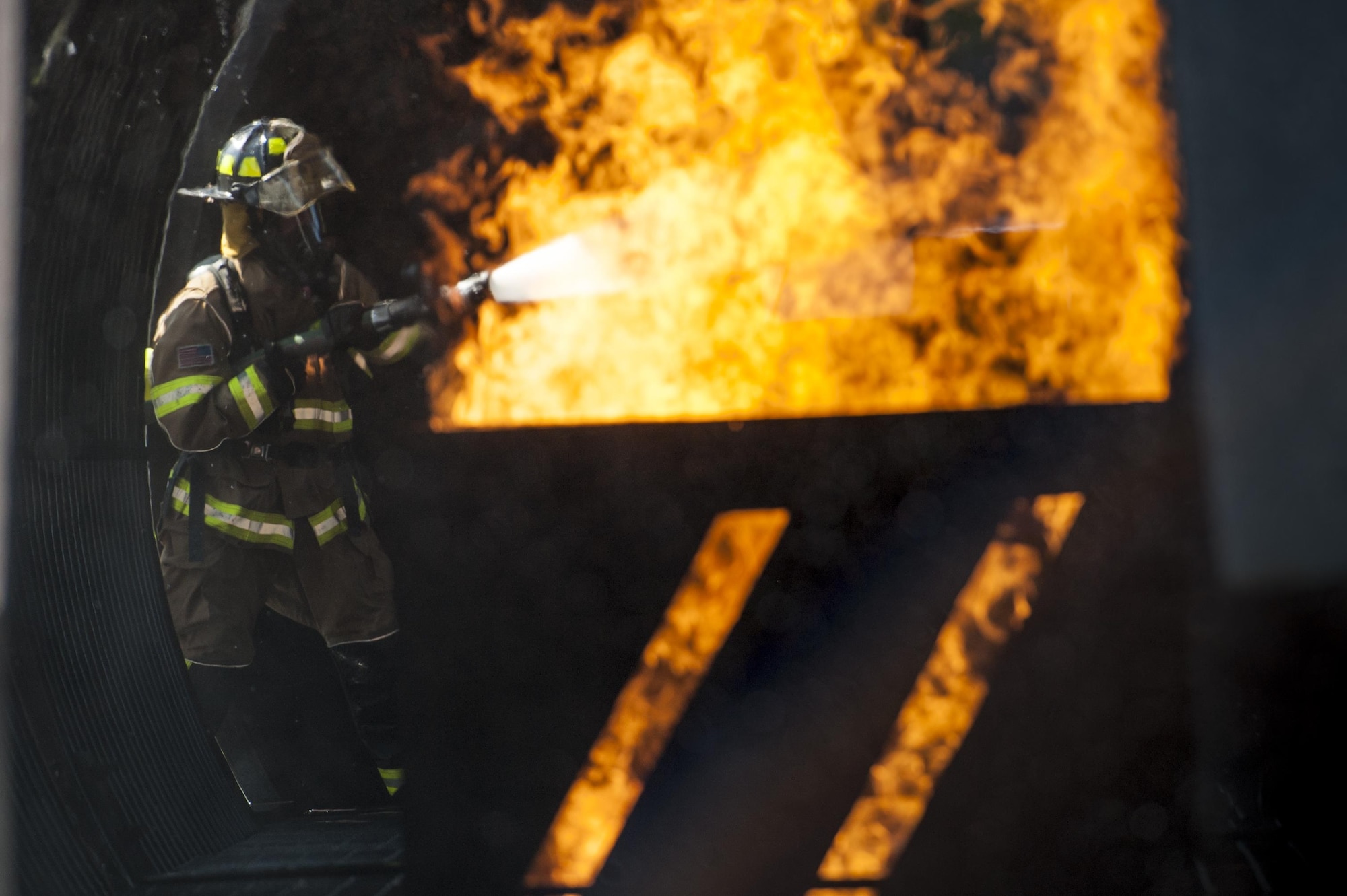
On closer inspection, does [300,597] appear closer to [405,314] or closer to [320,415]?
[320,415]

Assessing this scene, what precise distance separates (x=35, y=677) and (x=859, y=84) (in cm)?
346

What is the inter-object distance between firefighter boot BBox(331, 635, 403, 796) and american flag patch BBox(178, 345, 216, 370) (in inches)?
44.2

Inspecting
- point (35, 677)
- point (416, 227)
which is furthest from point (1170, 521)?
point (35, 677)

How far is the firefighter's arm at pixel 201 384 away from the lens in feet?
9.50

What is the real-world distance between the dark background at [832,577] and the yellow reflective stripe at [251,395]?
1.20 feet

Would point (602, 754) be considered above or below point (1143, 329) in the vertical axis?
below

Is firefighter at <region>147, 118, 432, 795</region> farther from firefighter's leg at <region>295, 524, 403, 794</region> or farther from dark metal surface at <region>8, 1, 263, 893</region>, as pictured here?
dark metal surface at <region>8, 1, 263, 893</region>

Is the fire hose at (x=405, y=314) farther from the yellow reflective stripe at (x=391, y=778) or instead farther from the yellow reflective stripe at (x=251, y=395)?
the yellow reflective stripe at (x=391, y=778)

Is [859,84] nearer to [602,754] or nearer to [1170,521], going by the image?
[1170,521]

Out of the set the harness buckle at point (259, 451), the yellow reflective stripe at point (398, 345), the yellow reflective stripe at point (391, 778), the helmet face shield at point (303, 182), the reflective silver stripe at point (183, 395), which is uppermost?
the helmet face shield at point (303, 182)

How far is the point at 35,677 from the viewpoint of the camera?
302 cm

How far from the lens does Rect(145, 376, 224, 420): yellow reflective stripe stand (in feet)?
9.50

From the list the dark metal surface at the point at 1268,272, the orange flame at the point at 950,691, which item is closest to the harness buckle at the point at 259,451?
the orange flame at the point at 950,691

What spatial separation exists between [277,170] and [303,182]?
0.31ft
